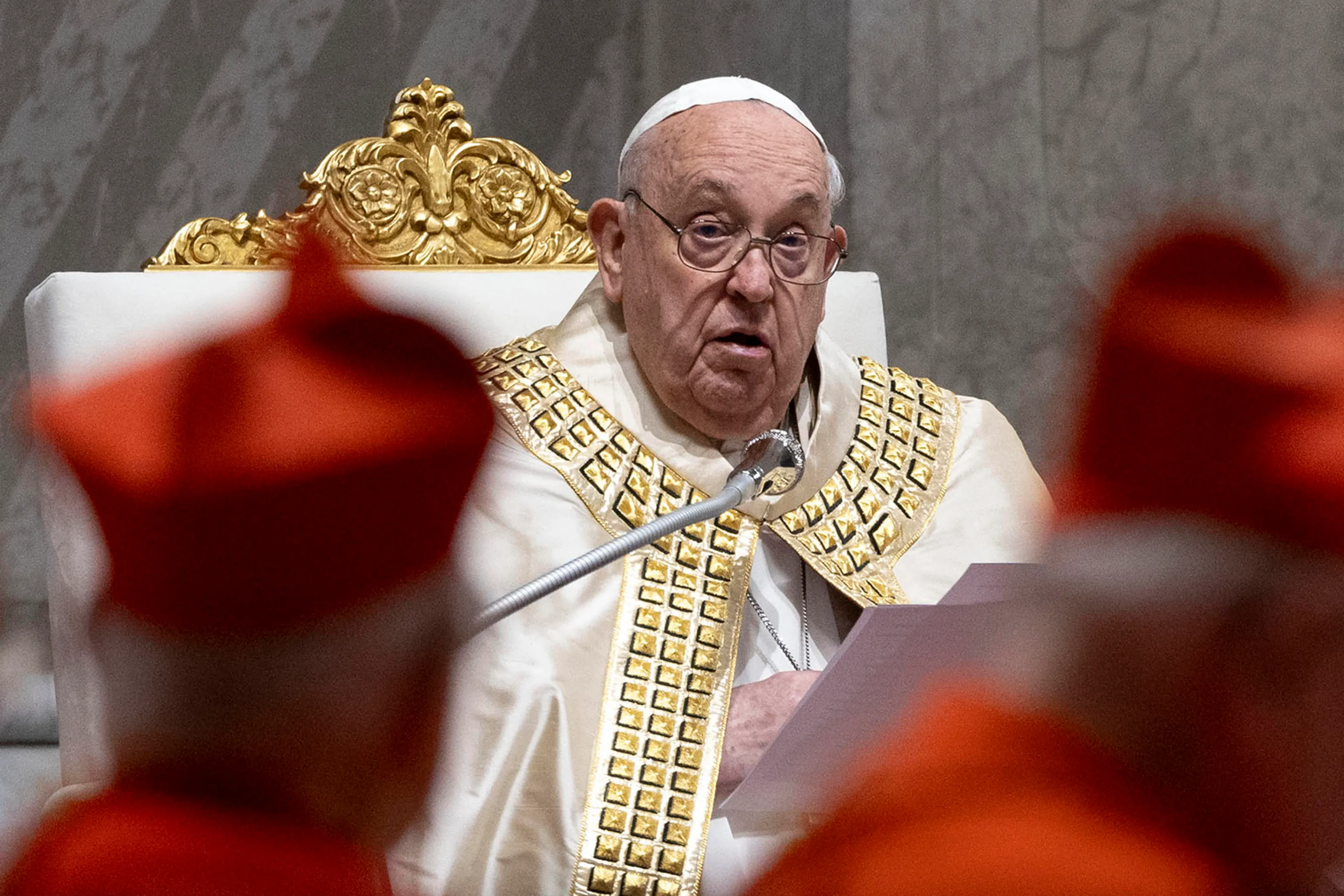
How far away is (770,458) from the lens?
1.32 metres

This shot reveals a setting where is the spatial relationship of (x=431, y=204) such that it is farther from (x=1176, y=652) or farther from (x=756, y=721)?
(x=1176, y=652)

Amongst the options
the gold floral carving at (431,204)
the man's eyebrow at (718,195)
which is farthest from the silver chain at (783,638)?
the gold floral carving at (431,204)

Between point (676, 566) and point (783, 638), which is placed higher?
point (676, 566)

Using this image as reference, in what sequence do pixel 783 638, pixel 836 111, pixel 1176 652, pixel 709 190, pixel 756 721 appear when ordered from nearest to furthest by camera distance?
1. pixel 1176 652
2. pixel 756 721
3. pixel 783 638
4. pixel 709 190
5. pixel 836 111

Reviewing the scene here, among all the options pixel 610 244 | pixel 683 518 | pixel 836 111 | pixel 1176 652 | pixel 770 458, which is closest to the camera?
pixel 1176 652

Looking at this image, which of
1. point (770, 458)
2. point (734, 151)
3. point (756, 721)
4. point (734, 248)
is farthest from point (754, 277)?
point (770, 458)

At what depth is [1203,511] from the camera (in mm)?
279

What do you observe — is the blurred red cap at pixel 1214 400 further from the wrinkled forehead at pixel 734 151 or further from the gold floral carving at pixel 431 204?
the gold floral carving at pixel 431 204

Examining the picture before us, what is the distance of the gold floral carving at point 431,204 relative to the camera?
8.06 feet

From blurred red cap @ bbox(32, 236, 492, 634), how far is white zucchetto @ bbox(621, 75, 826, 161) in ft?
6.47

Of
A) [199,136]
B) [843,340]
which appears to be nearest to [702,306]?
[843,340]

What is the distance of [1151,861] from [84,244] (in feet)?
11.1

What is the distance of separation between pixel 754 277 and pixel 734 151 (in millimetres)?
197

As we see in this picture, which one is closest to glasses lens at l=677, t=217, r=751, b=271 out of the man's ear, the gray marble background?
the man's ear
